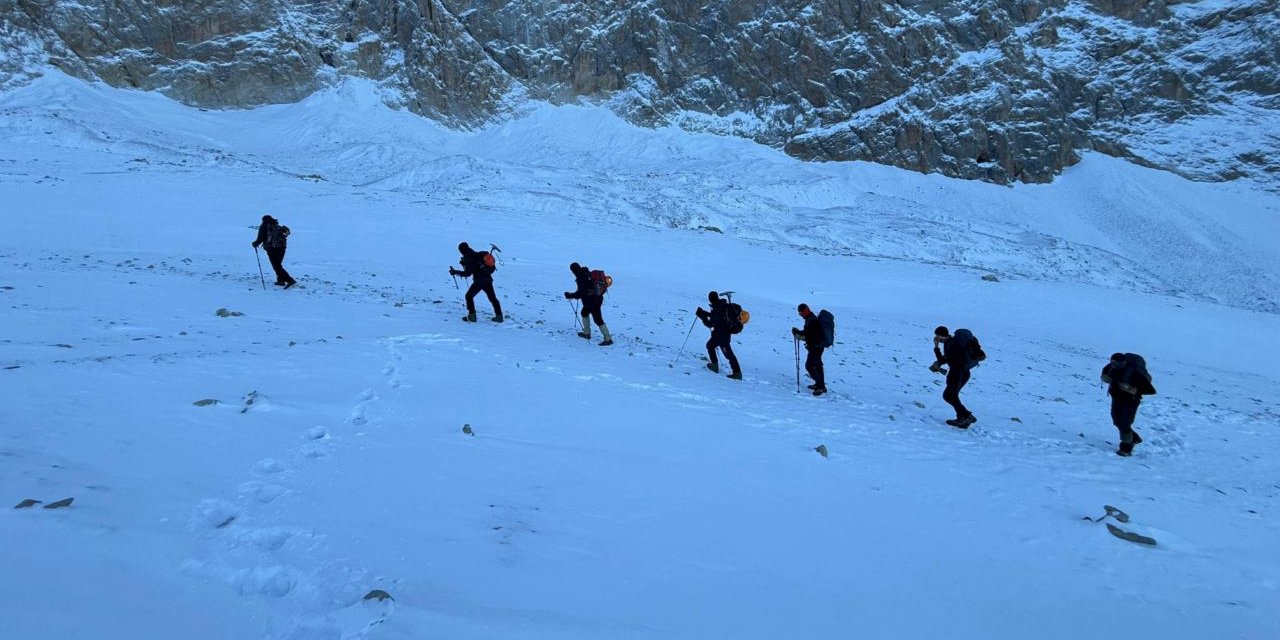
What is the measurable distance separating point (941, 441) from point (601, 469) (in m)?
4.98

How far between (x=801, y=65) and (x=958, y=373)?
7289 centimetres

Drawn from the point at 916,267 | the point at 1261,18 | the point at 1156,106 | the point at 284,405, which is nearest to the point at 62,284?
the point at 284,405

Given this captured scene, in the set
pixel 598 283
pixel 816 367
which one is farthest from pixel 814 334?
pixel 598 283

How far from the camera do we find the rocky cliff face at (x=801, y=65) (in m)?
62.7

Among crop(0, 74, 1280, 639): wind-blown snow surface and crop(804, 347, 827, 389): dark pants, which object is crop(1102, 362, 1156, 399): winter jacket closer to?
crop(0, 74, 1280, 639): wind-blown snow surface

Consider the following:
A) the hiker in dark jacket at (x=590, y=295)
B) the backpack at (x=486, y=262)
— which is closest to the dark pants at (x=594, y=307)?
the hiker in dark jacket at (x=590, y=295)

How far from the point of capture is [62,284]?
11.7m

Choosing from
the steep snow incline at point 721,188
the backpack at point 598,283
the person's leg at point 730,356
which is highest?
the steep snow incline at point 721,188

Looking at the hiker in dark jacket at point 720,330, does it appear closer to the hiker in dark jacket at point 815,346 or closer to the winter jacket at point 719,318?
the winter jacket at point 719,318

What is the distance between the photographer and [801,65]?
7538 cm

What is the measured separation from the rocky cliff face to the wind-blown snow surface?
48.6m

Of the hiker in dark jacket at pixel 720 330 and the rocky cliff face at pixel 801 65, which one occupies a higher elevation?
the rocky cliff face at pixel 801 65

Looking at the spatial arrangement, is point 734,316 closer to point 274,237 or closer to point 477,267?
point 477,267

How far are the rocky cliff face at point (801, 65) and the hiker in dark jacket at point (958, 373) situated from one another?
6132 cm
